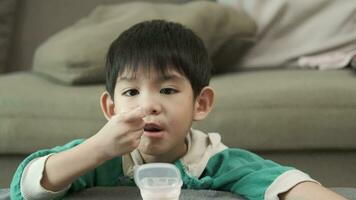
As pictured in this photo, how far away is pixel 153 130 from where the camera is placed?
0.81 m

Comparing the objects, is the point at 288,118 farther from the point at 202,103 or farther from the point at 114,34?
the point at 114,34

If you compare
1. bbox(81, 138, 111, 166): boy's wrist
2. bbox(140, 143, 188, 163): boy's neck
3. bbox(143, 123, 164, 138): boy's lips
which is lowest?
bbox(140, 143, 188, 163): boy's neck

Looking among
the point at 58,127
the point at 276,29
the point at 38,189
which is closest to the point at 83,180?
the point at 38,189

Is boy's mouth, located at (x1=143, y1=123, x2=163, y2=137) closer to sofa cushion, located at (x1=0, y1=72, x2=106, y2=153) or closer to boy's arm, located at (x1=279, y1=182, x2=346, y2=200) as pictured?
boy's arm, located at (x1=279, y1=182, x2=346, y2=200)

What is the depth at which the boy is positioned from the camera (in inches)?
30.9

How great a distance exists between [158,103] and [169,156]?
5.5 inches

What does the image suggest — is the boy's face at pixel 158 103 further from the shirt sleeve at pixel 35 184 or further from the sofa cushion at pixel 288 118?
the sofa cushion at pixel 288 118

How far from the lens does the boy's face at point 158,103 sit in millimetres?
806

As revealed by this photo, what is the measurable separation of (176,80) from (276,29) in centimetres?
90

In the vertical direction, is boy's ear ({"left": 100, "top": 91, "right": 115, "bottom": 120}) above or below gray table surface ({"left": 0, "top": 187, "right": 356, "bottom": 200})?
above

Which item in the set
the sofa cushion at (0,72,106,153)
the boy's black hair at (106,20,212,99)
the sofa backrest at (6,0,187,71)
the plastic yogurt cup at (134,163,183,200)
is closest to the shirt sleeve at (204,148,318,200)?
the boy's black hair at (106,20,212,99)

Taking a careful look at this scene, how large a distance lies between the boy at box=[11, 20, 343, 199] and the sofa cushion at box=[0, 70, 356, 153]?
0.29 metres

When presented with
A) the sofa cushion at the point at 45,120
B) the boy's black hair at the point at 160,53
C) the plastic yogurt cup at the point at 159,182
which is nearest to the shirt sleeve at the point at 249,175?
the boy's black hair at the point at 160,53

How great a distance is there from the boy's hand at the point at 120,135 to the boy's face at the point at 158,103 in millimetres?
39
